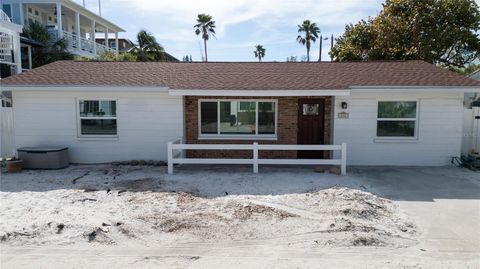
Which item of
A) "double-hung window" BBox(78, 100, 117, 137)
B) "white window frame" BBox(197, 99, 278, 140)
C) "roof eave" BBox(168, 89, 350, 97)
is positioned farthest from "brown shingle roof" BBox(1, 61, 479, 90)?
"double-hung window" BBox(78, 100, 117, 137)

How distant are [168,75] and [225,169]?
4258 millimetres

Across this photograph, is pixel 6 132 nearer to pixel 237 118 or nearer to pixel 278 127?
pixel 237 118

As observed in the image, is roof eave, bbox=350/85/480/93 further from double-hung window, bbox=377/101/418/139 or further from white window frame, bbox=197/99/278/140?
white window frame, bbox=197/99/278/140

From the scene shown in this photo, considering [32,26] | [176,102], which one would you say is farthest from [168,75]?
[32,26]

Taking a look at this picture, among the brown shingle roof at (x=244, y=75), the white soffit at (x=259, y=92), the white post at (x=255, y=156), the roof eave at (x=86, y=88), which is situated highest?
the brown shingle roof at (x=244, y=75)

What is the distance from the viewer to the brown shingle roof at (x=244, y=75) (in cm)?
1121

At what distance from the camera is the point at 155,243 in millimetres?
5531

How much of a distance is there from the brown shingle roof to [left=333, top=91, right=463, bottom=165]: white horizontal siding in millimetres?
531

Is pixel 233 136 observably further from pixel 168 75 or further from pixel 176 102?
pixel 168 75

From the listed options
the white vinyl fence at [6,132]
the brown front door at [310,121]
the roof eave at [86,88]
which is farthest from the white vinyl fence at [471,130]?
the white vinyl fence at [6,132]

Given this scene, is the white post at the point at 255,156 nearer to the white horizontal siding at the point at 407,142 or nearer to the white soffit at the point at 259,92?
the white soffit at the point at 259,92

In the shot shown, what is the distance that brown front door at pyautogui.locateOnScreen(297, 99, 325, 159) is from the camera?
39.4 feet

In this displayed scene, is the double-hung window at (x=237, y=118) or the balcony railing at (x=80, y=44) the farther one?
the balcony railing at (x=80, y=44)

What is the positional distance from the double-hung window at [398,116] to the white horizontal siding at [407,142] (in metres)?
0.16
